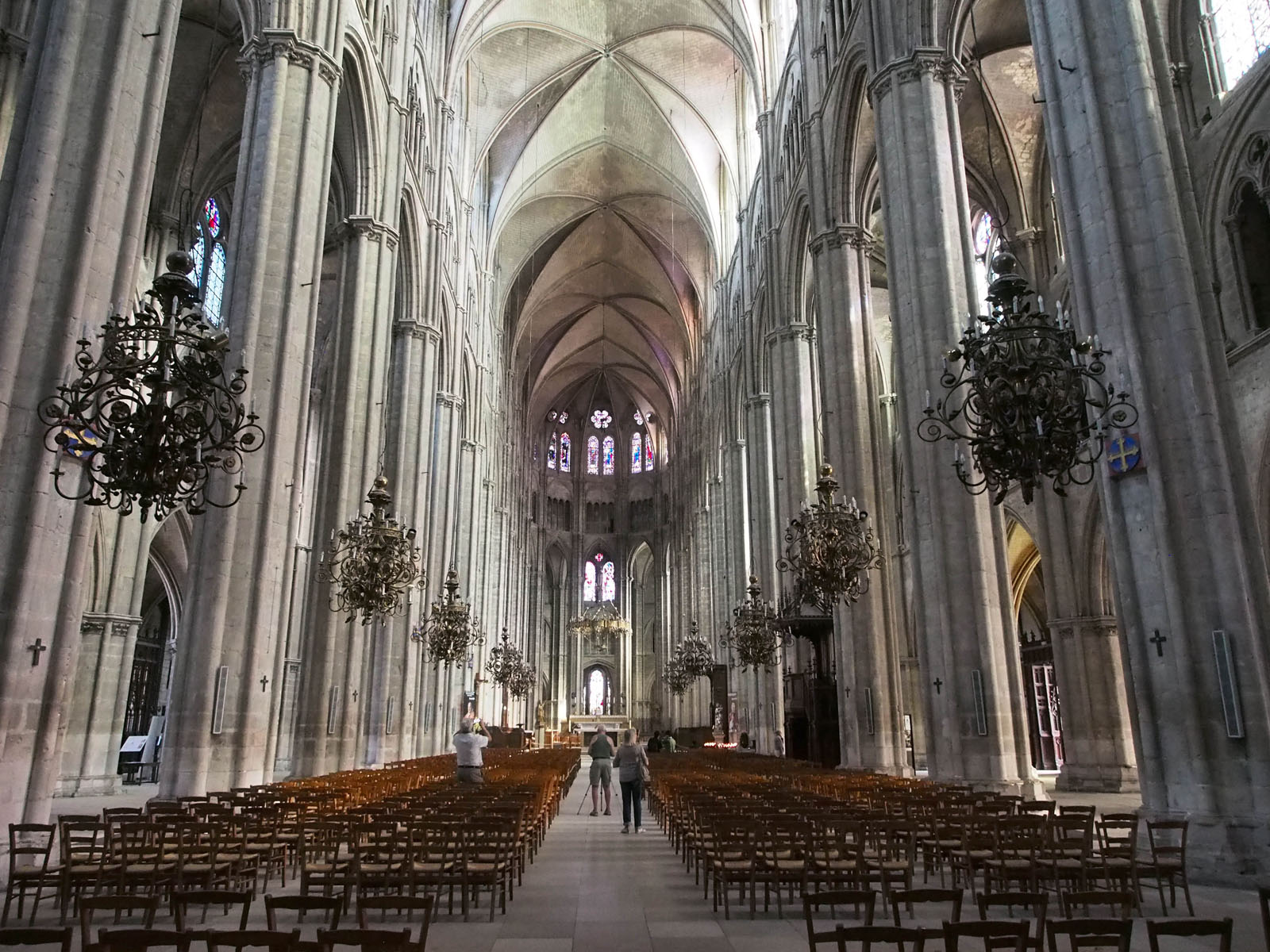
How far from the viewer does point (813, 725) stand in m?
21.8

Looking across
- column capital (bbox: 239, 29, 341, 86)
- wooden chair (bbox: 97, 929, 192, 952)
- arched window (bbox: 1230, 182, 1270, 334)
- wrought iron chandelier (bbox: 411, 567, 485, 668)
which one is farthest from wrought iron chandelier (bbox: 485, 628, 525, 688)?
wooden chair (bbox: 97, 929, 192, 952)

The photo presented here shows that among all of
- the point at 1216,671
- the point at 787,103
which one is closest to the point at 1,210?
the point at 1216,671

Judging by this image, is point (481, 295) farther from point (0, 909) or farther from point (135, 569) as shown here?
point (0, 909)

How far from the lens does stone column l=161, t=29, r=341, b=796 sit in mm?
11859

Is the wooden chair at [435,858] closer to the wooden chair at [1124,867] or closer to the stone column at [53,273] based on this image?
the stone column at [53,273]

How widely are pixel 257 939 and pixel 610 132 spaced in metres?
39.7

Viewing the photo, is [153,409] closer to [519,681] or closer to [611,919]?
[611,919]

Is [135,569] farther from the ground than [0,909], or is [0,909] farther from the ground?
[135,569]

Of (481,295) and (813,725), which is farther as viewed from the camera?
(481,295)

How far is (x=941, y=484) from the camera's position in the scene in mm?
13664

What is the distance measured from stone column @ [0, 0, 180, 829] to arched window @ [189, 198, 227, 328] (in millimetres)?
13103

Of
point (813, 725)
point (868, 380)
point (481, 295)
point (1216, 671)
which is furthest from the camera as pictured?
point (481, 295)

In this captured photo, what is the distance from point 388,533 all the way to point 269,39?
813 cm

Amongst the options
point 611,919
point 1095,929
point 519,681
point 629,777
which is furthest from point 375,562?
point 519,681
